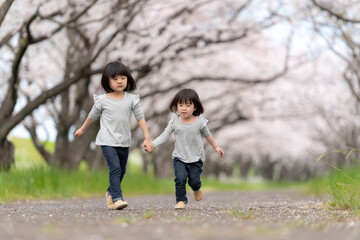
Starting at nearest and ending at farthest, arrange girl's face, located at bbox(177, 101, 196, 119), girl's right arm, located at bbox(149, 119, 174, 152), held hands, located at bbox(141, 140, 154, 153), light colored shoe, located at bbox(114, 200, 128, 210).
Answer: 1. light colored shoe, located at bbox(114, 200, 128, 210)
2. held hands, located at bbox(141, 140, 154, 153)
3. girl's right arm, located at bbox(149, 119, 174, 152)
4. girl's face, located at bbox(177, 101, 196, 119)

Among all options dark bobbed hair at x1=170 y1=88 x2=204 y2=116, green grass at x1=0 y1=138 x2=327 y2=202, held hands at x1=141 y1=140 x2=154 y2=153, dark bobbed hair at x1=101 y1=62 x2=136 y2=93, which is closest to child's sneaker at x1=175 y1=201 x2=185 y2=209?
held hands at x1=141 y1=140 x2=154 y2=153

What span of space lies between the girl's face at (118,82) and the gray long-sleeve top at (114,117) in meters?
0.17

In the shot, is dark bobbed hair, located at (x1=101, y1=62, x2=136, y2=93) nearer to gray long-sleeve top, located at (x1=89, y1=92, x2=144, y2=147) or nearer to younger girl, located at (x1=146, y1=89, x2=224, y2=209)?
gray long-sleeve top, located at (x1=89, y1=92, x2=144, y2=147)

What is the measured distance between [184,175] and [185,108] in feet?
2.73

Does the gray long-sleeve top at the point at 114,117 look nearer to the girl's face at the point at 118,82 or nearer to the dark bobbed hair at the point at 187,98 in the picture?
the girl's face at the point at 118,82

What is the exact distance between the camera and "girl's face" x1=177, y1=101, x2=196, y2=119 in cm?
608

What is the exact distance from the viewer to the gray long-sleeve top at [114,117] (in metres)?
5.97

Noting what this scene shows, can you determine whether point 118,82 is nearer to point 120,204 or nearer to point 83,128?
point 83,128

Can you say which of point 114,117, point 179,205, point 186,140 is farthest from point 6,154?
point 179,205

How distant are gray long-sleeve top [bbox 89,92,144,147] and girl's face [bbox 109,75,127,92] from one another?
17 cm

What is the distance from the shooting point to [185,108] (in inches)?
239

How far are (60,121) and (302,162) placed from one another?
45.4 metres

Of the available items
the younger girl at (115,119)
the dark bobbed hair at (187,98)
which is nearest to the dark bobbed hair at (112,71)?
the younger girl at (115,119)

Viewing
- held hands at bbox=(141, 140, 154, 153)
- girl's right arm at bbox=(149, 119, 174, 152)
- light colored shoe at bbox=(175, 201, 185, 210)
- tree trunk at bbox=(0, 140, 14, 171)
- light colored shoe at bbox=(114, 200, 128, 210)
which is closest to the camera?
light colored shoe at bbox=(114, 200, 128, 210)
